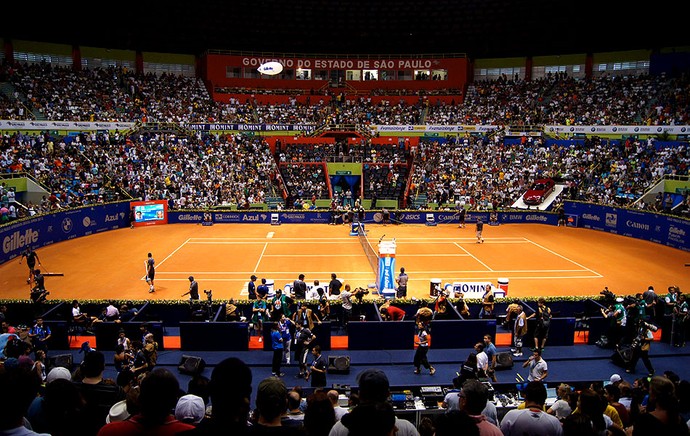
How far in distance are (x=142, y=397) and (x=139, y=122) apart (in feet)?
164

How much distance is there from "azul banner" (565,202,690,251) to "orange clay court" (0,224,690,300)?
0.83m

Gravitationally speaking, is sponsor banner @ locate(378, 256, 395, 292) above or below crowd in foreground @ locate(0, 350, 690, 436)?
below

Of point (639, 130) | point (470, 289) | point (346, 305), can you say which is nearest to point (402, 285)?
point (470, 289)

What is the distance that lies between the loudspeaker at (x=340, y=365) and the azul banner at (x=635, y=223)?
27521 mm

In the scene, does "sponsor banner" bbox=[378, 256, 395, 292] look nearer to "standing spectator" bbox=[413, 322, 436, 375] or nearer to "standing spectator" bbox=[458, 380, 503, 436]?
"standing spectator" bbox=[413, 322, 436, 375]

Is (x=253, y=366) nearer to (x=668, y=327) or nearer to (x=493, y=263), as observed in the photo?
(x=668, y=327)

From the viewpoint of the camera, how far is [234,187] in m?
45.0

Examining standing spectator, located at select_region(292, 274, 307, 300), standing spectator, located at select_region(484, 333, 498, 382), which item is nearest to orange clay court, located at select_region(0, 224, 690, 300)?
standing spectator, located at select_region(292, 274, 307, 300)

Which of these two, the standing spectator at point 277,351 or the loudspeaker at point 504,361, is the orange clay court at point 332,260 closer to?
the loudspeaker at point 504,361

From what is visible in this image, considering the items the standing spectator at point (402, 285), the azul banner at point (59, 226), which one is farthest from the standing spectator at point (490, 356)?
the azul banner at point (59, 226)

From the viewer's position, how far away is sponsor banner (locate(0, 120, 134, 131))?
41866 millimetres

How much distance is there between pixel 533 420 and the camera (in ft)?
18.9

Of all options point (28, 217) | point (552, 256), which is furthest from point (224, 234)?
point (552, 256)

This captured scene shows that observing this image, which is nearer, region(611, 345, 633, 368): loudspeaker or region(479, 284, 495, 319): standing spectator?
region(611, 345, 633, 368): loudspeaker
